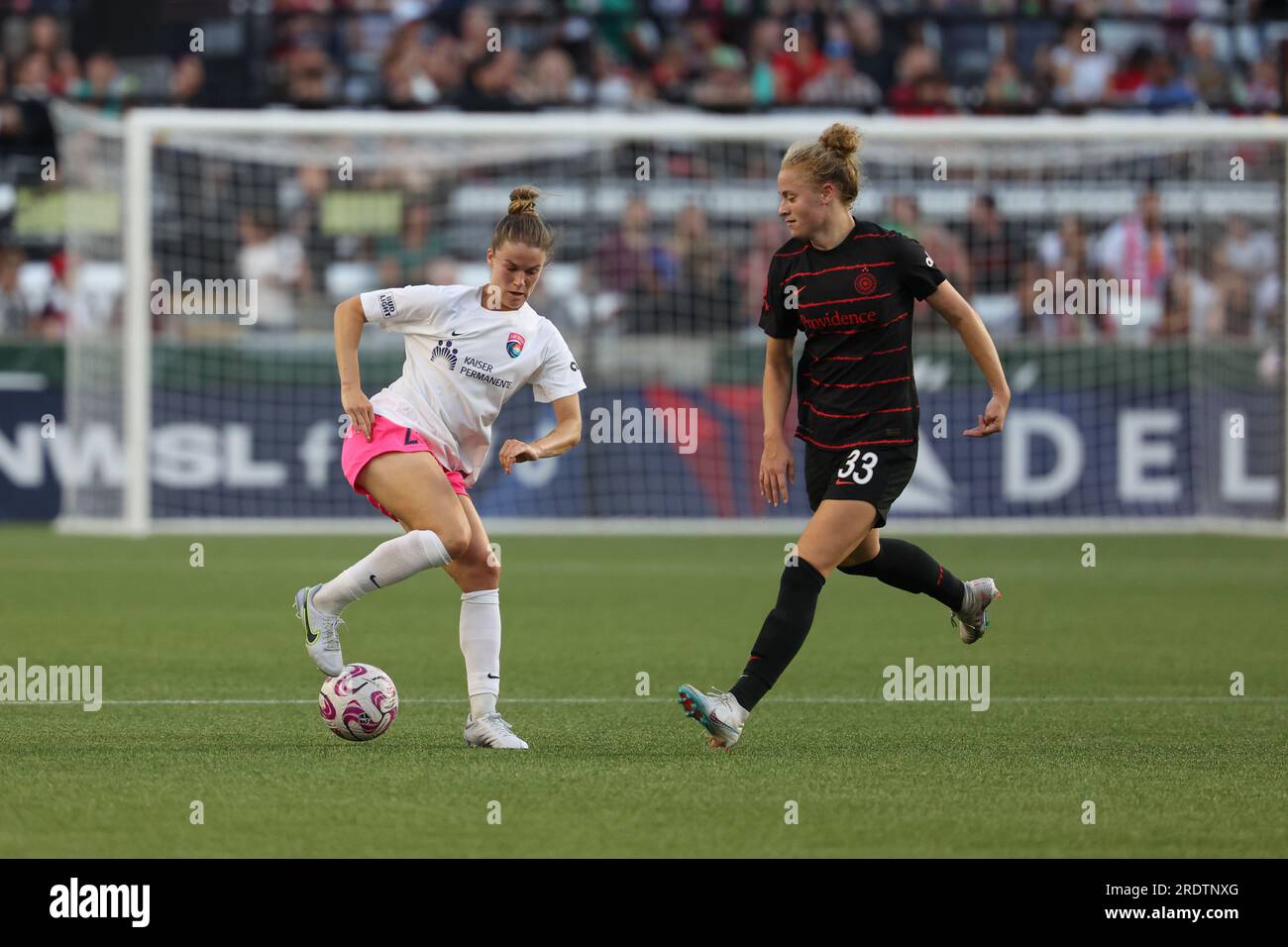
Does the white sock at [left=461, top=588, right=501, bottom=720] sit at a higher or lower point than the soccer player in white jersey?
lower

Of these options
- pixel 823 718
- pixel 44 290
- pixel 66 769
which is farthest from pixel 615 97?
pixel 66 769

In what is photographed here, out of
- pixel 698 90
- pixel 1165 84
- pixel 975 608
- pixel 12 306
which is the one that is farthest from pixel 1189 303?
pixel 975 608

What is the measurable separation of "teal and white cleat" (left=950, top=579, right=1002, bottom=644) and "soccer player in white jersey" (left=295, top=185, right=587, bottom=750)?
1.85 metres

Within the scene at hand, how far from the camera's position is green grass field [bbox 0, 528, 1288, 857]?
5.04 m

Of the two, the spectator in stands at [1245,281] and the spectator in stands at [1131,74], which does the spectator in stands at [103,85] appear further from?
the spectator in stands at [1245,281]

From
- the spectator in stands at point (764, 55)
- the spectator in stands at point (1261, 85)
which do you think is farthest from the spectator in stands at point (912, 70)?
the spectator in stands at point (1261, 85)

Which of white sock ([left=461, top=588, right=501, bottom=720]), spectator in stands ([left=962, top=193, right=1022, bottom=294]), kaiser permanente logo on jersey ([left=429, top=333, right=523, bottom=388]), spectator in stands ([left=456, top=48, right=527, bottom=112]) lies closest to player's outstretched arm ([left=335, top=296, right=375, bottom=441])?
kaiser permanente logo on jersey ([left=429, top=333, right=523, bottom=388])

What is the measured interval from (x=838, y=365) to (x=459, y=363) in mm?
1269

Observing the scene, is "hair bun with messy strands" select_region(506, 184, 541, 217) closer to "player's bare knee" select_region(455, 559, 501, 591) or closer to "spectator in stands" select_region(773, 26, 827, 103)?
"player's bare knee" select_region(455, 559, 501, 591)

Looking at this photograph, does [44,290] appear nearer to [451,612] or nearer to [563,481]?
[563,481]

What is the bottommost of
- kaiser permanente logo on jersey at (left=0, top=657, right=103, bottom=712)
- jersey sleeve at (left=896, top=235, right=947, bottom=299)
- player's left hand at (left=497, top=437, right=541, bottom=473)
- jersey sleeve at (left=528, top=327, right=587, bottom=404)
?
kaiser permanente logo on jersey at (left=0, top=657, right=103, bottom=712)

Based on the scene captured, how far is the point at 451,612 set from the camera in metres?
11.4

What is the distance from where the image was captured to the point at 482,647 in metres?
6.67

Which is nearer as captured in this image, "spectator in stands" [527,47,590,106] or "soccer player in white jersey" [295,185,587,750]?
"soccer player in white jersey" [295,185,587,750]
